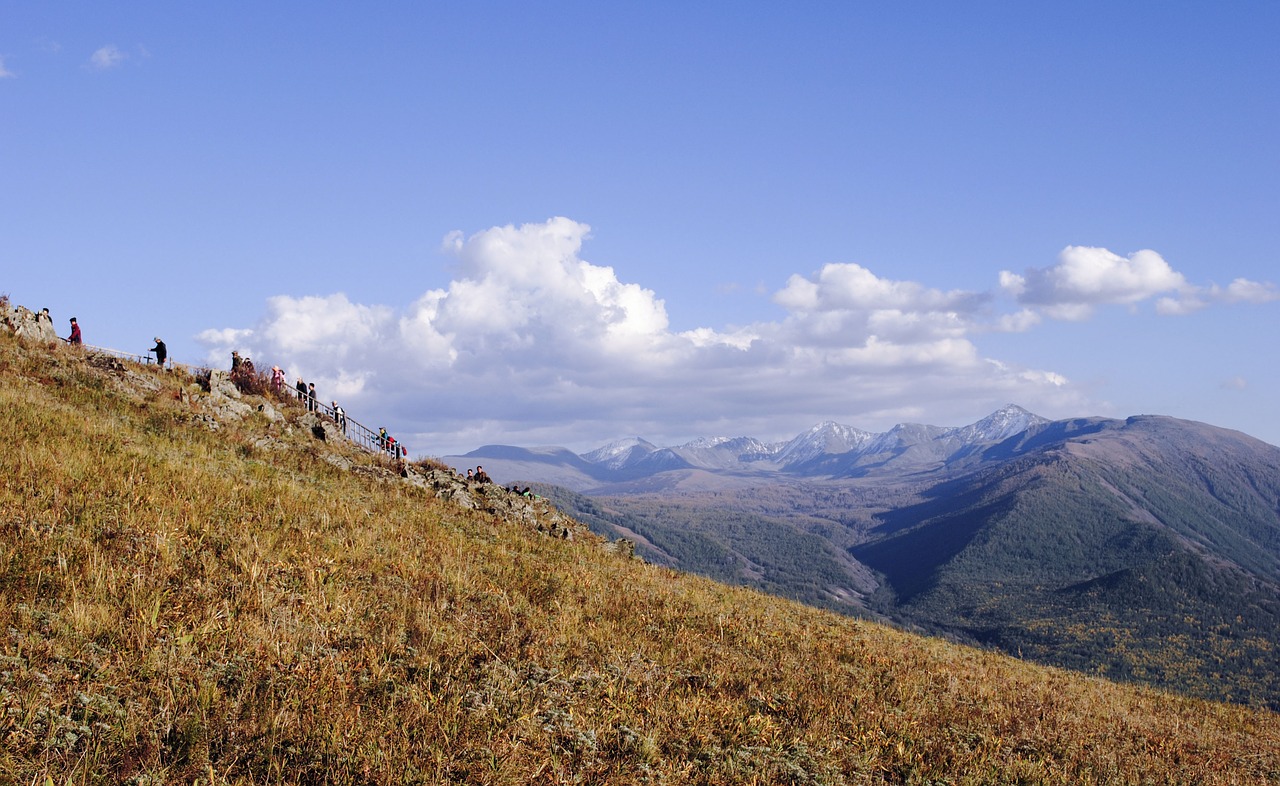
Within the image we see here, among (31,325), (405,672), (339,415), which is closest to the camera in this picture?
(405,672)

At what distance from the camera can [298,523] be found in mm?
12469

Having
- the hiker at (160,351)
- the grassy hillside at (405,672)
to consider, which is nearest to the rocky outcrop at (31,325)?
the hiker at (160,351)

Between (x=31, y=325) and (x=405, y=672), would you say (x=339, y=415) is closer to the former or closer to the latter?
(x=31, y=325)

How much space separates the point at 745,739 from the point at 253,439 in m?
22.2

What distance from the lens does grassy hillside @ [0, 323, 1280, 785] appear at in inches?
231

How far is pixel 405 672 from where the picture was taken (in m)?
7.66

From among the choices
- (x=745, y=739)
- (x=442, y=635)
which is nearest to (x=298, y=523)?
(x=442, y=635)

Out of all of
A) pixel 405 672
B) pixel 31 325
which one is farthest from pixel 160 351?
pixel 405 672

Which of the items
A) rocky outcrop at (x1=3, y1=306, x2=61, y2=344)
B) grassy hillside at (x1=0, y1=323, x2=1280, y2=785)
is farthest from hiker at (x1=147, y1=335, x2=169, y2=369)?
grassy hillside at (x1=0, y1=323, x2=1280, y2=785)

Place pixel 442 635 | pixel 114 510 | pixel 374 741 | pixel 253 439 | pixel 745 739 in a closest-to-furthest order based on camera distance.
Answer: pixel 374 741
pixel 745 739
pixel 442 635
pixel 114 510
pixel 253 439

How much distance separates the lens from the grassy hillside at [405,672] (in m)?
5.88

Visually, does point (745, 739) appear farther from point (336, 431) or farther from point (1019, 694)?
point (336, 431)

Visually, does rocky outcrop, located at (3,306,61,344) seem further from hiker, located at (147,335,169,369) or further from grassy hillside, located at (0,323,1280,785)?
grassy hillside, located at (0,323,1280,785)

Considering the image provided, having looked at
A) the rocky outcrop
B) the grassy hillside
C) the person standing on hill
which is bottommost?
the grassy hillside
